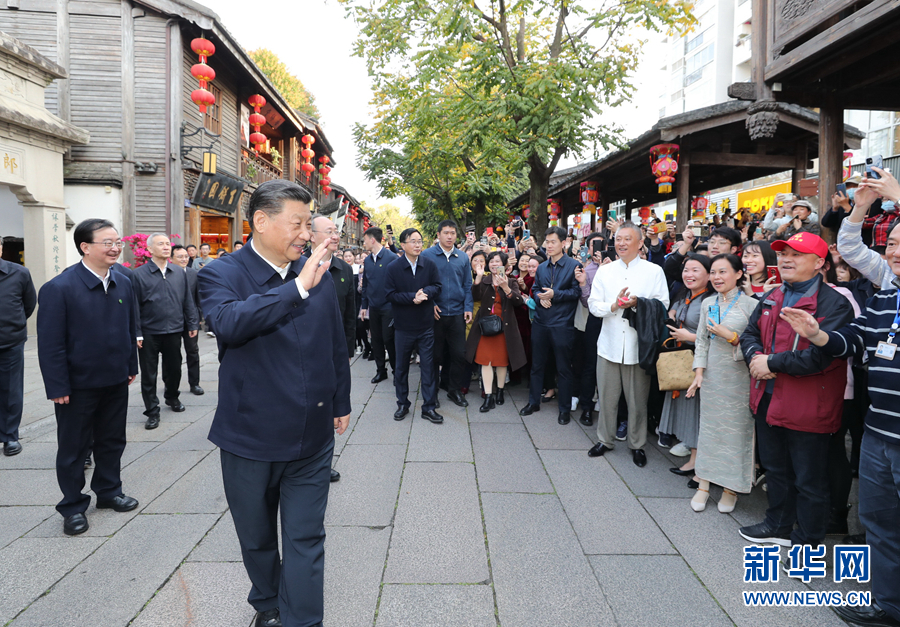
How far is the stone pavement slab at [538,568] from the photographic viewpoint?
8.68ft

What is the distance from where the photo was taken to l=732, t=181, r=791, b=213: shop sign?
854 inches

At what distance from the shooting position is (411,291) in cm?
607

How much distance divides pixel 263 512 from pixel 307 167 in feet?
68.7

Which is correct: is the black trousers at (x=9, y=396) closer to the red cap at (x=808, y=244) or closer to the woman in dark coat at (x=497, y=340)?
the woman in dark coat at (x=497, y=340)

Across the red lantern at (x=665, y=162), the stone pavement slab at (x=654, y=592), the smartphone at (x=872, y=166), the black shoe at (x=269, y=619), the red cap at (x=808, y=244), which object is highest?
the red lantern at (x=665, y=162)

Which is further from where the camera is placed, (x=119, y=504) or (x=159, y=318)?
(x=159, y=318)

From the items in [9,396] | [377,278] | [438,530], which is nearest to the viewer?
[438,530]

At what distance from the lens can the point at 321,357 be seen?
2.29 m

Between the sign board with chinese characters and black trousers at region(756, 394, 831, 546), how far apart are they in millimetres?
13490

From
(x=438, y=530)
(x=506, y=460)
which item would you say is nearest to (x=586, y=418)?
(x=506, y=460)

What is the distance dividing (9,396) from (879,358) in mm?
6704

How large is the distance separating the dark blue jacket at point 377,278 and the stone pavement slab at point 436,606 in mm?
5151

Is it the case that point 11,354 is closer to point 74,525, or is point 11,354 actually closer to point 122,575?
point 74,525

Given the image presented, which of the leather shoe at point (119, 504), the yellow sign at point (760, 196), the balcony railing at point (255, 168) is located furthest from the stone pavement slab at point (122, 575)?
the yellow sign at point (760, 196)
